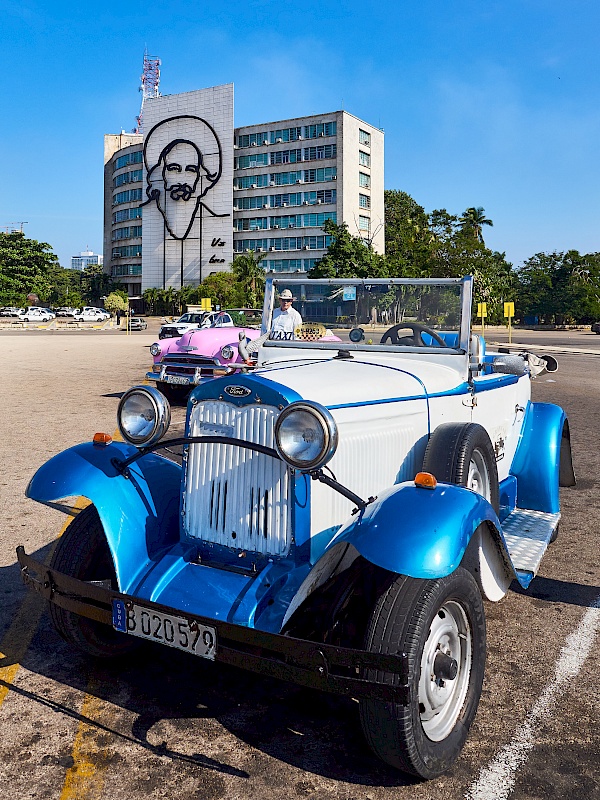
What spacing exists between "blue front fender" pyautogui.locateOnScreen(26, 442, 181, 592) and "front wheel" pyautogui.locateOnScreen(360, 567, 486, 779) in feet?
4.02

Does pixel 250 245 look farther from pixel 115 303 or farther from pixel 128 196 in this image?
pixel 128 196

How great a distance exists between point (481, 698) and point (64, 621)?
1982mm

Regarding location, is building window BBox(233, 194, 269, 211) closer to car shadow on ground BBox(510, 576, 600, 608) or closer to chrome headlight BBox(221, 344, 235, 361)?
chrome headlight BBox(221, 344, 235, 361)

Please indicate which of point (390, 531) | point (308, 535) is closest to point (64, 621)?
point (308, 535)

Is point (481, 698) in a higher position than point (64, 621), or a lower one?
lower

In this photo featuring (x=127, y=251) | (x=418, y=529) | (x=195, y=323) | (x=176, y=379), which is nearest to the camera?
(x=418, y=529)

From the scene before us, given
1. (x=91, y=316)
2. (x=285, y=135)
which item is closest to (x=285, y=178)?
(x=285, y=135)

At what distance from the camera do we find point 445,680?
9.33 feet

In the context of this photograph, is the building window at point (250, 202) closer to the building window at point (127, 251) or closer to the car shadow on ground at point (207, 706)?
the building window at point (127, 251)

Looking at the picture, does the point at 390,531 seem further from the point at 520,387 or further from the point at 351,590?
the point at 520,387

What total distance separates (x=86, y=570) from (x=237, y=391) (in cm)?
115

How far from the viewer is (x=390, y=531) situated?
2721 millimetres

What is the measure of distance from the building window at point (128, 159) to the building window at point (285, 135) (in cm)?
1983

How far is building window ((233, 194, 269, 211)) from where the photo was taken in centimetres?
8150
